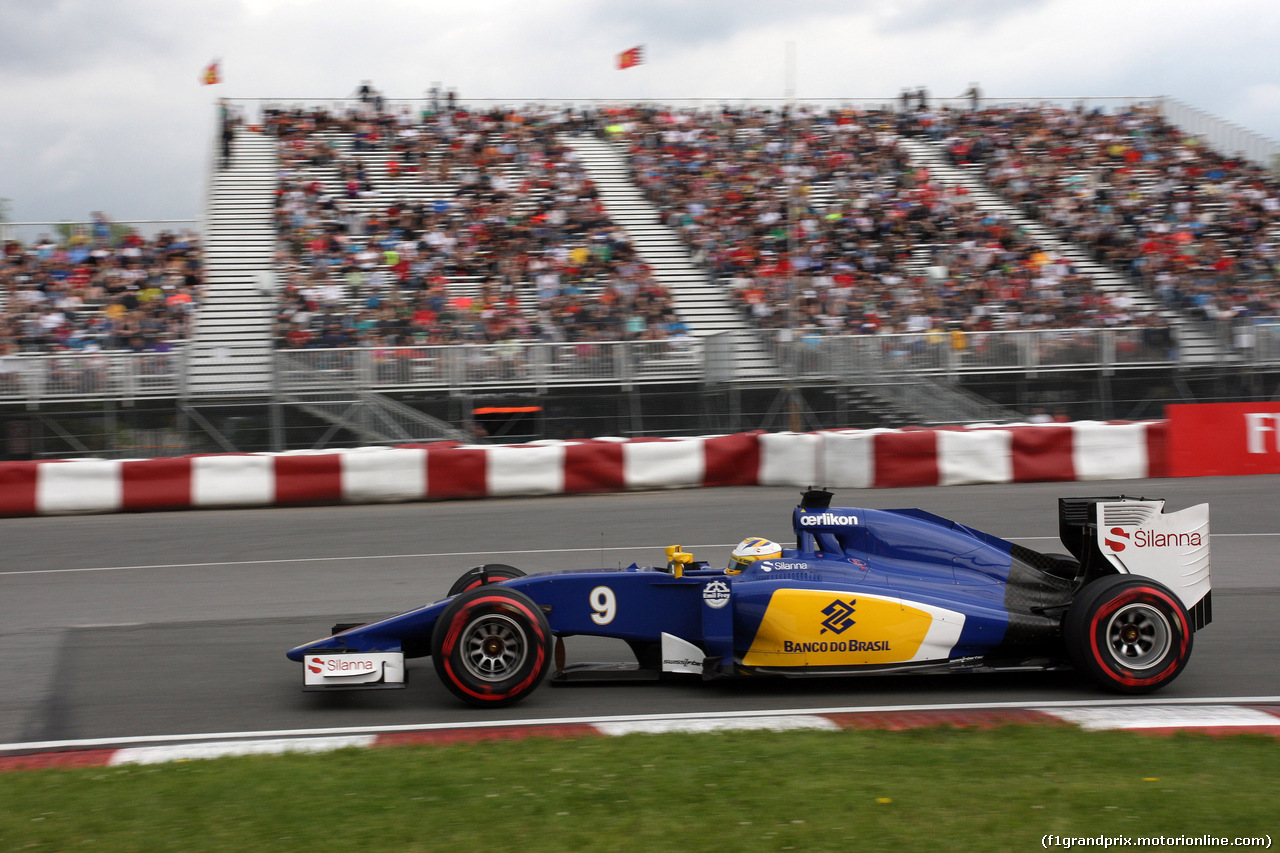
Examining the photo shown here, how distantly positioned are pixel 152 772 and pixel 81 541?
7283 millimetres

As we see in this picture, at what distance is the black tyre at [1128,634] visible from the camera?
555 cm

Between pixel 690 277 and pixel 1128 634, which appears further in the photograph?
pixel 690 277

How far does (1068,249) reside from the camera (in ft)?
68.3

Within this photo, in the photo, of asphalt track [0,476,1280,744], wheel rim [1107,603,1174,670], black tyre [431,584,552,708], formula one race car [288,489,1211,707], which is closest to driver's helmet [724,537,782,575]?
formula one race car [288,489,1211,707]

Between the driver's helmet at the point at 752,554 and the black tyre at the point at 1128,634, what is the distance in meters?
1.49

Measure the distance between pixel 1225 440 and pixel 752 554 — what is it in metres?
10.4

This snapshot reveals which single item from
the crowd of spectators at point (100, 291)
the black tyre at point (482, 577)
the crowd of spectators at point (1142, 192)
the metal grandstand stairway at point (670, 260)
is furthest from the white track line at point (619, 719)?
the crowd of spectators at point (1142, 192)

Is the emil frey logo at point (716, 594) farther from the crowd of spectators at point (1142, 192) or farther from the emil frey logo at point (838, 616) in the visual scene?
the crowd of spectators at point (1142, 192)

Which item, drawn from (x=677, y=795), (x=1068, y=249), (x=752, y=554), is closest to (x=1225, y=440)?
(x=1068, y=249)

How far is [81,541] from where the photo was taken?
35.6 feet

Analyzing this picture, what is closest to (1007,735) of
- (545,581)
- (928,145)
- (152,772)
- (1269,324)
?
(545,581)

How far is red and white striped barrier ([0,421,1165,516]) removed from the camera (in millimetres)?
12555

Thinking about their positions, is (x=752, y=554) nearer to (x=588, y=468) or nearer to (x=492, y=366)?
(x=588, y=468)

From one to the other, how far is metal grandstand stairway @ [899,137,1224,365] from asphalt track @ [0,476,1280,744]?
4.04 metres
